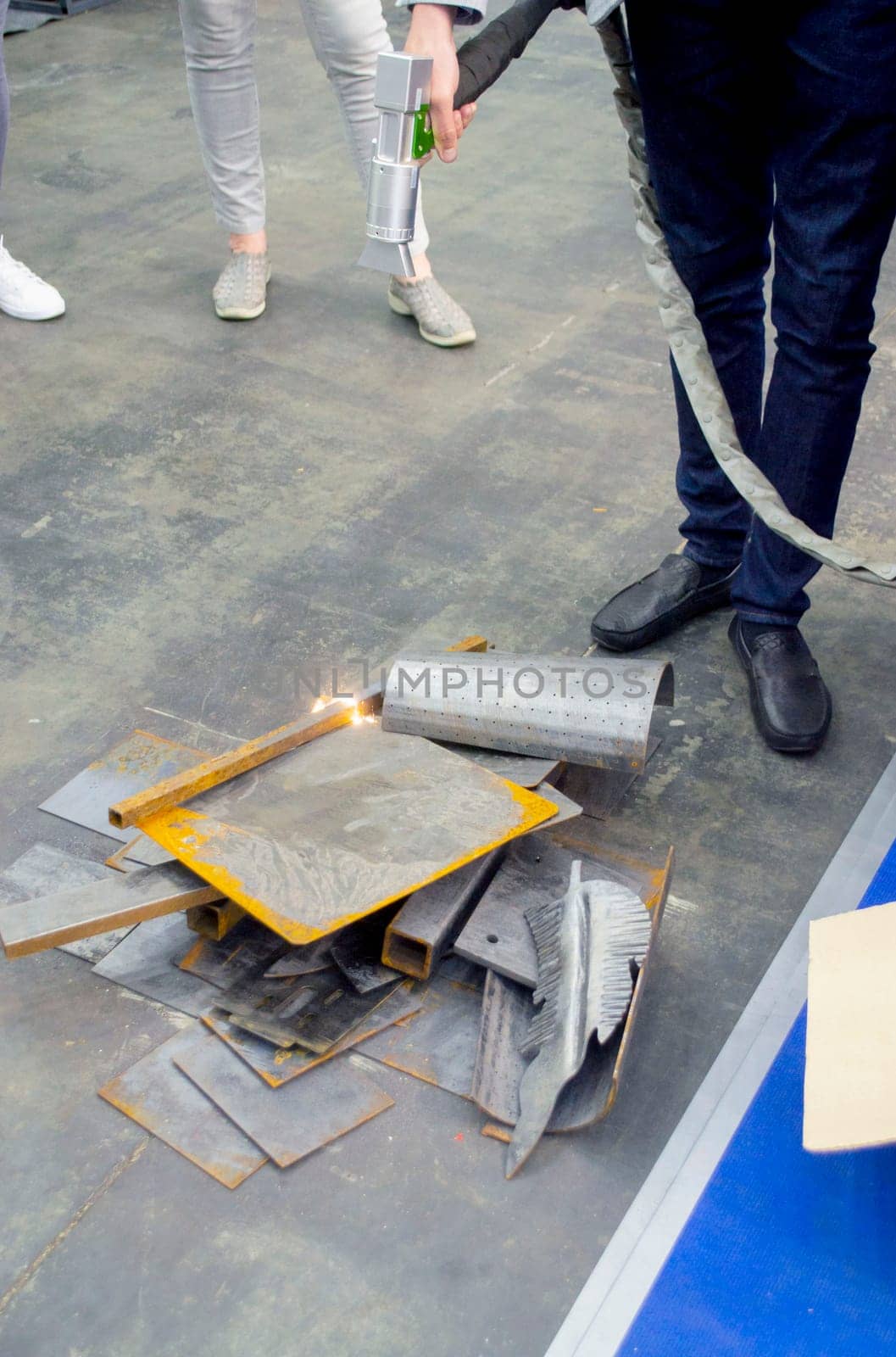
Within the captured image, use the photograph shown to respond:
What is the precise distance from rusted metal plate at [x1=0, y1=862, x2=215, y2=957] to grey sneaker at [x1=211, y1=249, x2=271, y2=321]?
182 centimetres

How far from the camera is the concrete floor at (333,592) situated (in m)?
1.18

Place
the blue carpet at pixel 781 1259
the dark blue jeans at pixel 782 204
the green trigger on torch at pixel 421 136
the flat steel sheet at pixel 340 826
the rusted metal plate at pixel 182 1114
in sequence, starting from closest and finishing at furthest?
the blue carpet at pixel 781 1259, the rusted metal plate at pixel 182 1114, the flat steel sheet at pixel 340 826, the dark blue jeans at pixel 782 204, the green trigger on torch at pixel 421 136

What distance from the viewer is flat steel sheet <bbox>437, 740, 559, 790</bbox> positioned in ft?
5.10

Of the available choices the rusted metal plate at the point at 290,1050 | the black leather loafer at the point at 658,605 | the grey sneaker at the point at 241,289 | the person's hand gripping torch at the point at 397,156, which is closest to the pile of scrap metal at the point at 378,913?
the rusted metal plate at the point at 290,1050

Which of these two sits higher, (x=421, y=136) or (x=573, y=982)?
(x=421, y=136)

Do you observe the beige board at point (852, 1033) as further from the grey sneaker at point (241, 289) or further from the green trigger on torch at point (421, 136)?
the grey sneaker at point (241, 289)

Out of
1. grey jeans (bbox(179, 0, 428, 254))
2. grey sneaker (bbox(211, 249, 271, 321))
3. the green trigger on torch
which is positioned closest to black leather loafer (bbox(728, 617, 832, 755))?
the green trigger on torch

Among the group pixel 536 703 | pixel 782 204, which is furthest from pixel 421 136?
pixel 536 703

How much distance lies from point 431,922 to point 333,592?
831 millimetres

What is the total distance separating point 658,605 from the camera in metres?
1.96

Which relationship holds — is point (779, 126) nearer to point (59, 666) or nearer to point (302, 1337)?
point (59, 666)

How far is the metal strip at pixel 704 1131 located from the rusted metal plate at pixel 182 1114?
1.16 ft

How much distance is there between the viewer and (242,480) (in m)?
2.38

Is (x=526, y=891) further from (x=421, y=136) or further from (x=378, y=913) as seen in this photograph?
(x=421, y=136)
